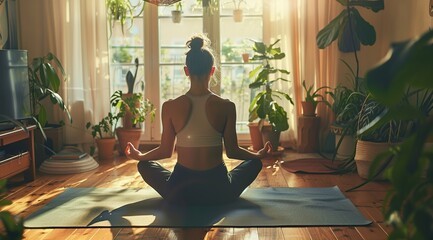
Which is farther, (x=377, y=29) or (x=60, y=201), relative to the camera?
(x=377, y=29)

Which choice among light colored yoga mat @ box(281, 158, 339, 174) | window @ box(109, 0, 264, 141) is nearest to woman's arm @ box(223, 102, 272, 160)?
light colored yoga mat @ box(281, 158, 339, 174)

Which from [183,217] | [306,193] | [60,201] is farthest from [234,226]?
[60,201]

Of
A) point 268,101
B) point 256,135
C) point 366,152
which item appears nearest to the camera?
point 366,152

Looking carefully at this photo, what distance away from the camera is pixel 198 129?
2.63 meters

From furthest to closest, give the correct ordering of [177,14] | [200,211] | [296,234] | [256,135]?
1. [177,14]
2. [256,135]
3. [200,211]
4. [296,234]

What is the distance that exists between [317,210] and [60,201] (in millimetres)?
1473

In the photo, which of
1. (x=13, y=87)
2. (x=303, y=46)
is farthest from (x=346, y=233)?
(x=303, y=46)

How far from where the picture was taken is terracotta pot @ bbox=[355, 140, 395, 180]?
316 cm

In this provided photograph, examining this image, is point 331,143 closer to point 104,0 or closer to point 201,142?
point 201,142

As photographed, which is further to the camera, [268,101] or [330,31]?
[268,101]

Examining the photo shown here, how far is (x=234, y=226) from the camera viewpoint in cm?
236

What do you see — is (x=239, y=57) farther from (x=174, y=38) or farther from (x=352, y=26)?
(x=352, y=26)

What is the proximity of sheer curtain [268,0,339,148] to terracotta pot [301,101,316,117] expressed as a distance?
0.10 meters

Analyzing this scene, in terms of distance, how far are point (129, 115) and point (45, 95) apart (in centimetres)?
74
